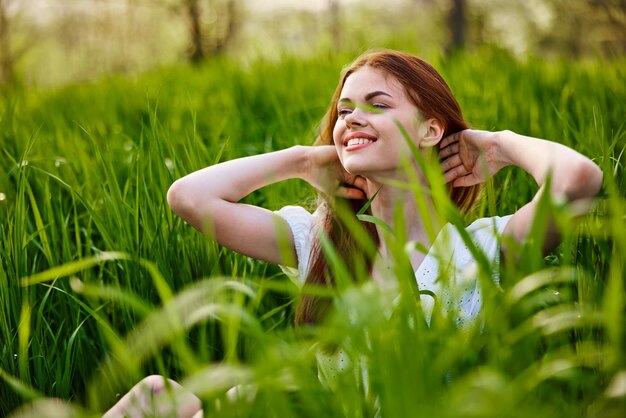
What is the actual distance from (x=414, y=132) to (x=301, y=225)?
341mm

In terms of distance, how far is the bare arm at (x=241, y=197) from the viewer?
1656 mm

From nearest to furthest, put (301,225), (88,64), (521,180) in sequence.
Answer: (301,225), (521,180), (88,64)

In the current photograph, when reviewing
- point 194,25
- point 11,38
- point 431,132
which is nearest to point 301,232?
point 431,132

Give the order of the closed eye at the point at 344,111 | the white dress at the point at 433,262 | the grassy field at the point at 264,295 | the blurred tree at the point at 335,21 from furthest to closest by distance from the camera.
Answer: the blurred tree at the point at 335,21 → the closed eye at the point at 344,111 → the white dress at the point at 433,262 → the grassy field at the point at 264,295

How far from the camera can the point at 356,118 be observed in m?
1.55

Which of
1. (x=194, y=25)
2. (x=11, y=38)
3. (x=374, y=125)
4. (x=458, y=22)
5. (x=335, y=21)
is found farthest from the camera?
(x=11, y=38)

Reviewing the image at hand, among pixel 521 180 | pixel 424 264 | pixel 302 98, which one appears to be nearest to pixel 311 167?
pixel 424 264

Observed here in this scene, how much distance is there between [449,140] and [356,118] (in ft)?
0.89

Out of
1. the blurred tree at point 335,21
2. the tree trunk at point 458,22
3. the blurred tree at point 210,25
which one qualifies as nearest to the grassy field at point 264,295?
the tree trunk at point 458,22

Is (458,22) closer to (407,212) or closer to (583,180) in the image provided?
(407,212)

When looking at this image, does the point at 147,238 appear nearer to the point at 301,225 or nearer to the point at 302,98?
the point at 301,225

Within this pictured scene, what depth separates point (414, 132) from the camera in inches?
64.4

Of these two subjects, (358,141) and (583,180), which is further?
(358,141)

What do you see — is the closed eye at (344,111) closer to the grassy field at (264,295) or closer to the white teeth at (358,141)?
the white teeth at (358,141)
